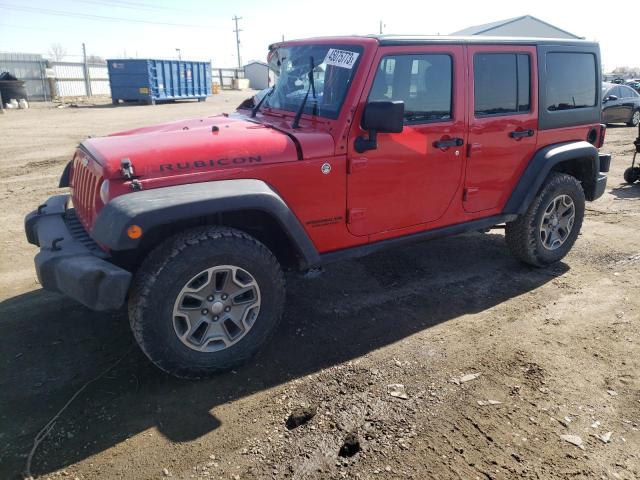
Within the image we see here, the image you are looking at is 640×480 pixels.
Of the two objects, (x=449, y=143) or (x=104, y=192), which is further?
(x=449, y=143)

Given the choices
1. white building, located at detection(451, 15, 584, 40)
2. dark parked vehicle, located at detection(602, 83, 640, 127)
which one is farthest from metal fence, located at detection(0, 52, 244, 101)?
dark parked vehicle, located at detection(602, 83, 640, 127)

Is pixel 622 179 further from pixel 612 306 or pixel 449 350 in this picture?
pixel 449 350

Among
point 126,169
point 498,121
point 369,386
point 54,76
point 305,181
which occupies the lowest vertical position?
point 369,386

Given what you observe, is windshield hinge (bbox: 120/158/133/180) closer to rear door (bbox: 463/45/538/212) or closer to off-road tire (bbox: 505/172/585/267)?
rear door (bbox: 463/45/538/212)

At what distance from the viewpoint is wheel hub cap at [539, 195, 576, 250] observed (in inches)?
189

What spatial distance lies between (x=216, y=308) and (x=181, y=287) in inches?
11.0

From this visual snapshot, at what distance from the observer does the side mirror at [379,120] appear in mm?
3203

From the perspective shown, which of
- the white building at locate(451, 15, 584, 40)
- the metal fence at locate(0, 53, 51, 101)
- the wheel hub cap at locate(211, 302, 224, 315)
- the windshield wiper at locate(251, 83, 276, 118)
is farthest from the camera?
the white building at locate(451, 15, 584, 40)

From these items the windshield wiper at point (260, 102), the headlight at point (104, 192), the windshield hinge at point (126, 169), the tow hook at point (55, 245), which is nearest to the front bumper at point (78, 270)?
the tow hook at point (55, 245)

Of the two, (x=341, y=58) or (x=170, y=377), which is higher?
(x=341, y=58)

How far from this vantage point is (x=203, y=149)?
3104 millimetres

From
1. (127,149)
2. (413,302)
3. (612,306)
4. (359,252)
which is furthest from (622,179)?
(127,149)

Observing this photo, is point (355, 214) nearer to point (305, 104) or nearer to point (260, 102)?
point (305, 104)

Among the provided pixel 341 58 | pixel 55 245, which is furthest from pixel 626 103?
pixel 55 245
